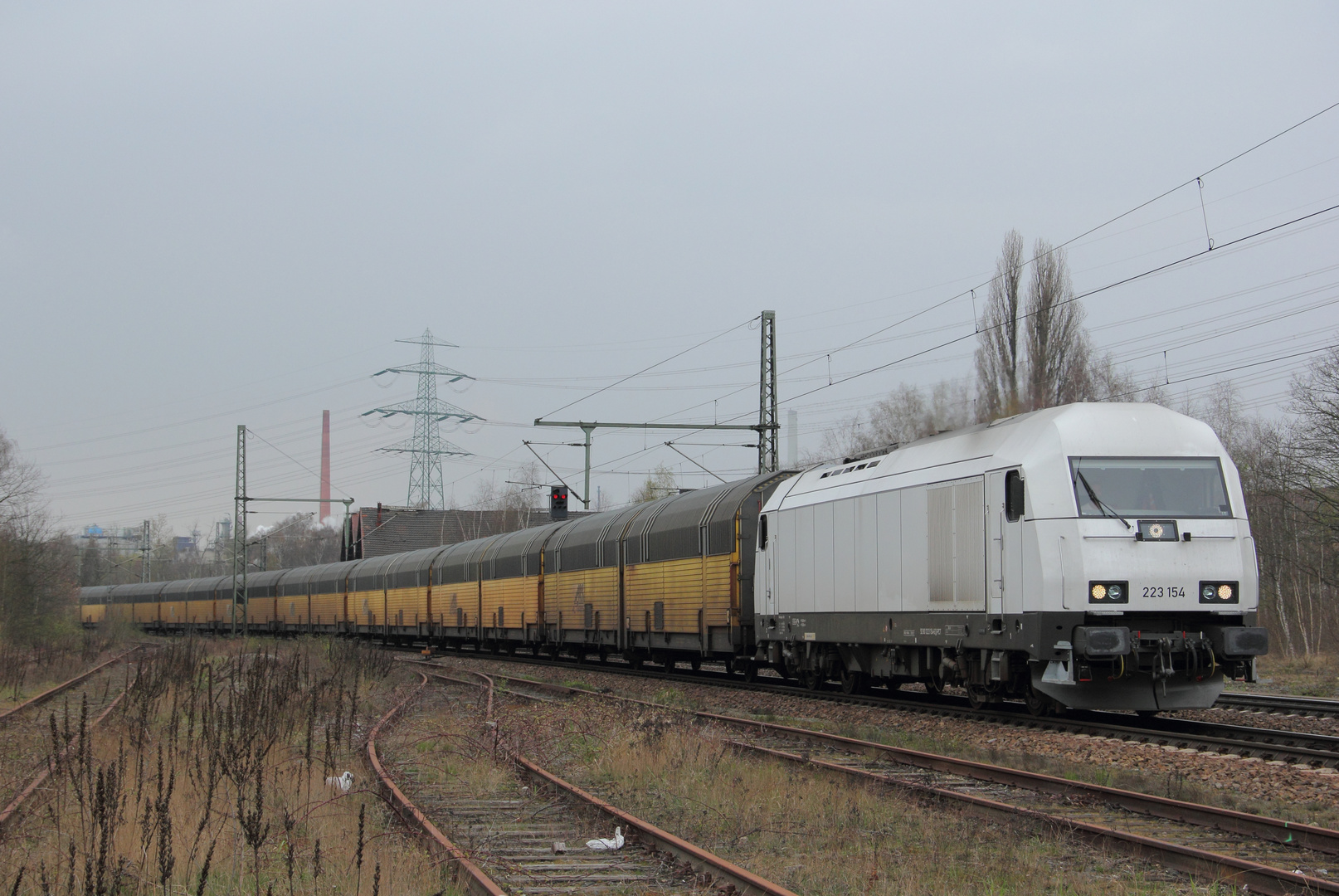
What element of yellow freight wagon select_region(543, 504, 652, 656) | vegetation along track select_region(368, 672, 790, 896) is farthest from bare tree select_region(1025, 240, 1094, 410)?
vegetation along track select_region(368, 672, 790, 896)

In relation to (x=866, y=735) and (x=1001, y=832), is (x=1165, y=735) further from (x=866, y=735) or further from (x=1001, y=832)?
(x=1001, y=832)

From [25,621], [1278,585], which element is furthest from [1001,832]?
[25,621]

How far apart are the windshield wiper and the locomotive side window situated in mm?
656

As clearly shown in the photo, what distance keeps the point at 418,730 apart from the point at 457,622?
80.1 feet

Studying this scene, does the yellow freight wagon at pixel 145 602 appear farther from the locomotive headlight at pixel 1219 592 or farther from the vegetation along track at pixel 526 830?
the locomotive headlight at pixel 1219 592

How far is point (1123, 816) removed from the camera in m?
8.90

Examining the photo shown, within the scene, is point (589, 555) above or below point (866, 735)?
above

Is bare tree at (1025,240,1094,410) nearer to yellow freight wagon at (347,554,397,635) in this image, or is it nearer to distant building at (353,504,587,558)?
yellow freight wagon at (347,554,397,635)

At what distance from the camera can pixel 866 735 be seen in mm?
13914

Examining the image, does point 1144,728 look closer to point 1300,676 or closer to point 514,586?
point 1300,676

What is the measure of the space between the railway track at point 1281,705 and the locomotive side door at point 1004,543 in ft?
11.7

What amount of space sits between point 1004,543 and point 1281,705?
18.8ft

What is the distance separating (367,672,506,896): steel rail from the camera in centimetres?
672

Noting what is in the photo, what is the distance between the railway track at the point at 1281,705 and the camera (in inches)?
602
